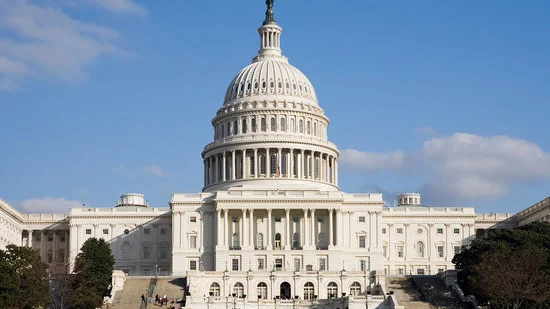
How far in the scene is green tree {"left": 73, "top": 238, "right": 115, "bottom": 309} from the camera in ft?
459

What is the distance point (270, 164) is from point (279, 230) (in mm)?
16050

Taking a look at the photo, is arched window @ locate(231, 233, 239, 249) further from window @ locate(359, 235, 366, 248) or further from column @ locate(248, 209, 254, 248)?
window @ locate(359, 235, 366, 248)

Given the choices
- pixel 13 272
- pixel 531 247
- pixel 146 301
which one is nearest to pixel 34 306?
pixel 13 272

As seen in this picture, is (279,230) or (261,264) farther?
(279,230)

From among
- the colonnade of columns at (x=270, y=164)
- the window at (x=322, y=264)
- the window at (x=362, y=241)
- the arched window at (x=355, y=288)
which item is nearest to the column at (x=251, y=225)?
the window at (x=322, y=264)

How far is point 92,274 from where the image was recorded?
Answer: 15012 cm

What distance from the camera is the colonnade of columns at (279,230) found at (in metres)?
179

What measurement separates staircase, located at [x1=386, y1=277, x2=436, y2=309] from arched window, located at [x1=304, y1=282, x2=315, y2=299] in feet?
31.3

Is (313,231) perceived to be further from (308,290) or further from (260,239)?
(308,290)

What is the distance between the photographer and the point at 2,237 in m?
186

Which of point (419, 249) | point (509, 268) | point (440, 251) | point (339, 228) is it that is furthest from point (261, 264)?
point (509, 268)

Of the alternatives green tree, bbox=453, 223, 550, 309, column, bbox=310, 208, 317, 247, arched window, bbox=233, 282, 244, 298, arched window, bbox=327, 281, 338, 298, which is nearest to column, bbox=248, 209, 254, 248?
column, bbox=310, 208, 317, 247

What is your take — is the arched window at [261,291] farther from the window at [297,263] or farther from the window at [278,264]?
the window at [297,263]

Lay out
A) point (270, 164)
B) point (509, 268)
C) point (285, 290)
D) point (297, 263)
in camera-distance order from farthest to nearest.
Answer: point (270, 164)
point (297, 263)
point (285, 290)
point (509, 268)
